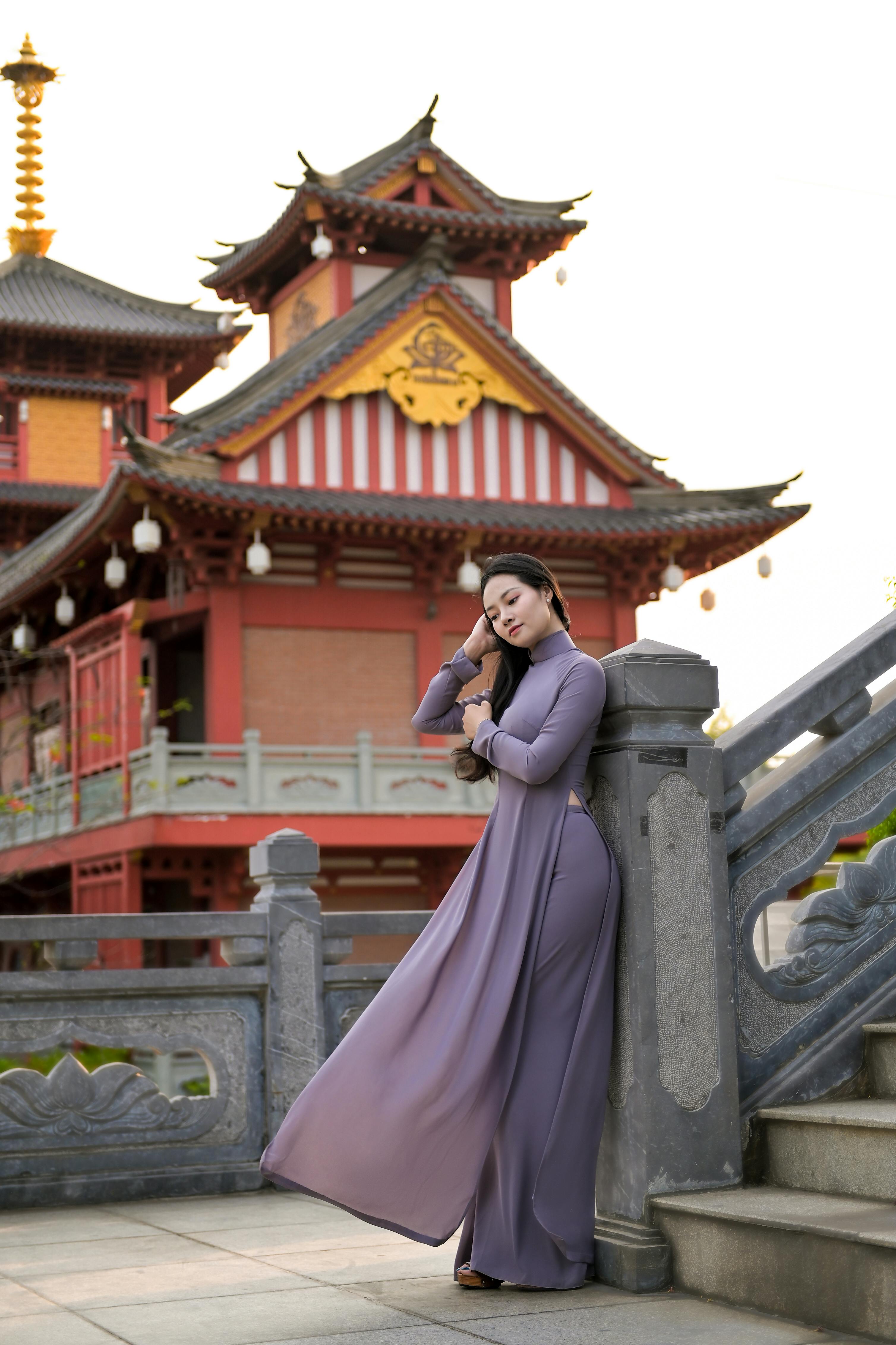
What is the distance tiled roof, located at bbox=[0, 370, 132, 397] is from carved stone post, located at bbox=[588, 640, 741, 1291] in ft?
75.2

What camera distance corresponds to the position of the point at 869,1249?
3.04m

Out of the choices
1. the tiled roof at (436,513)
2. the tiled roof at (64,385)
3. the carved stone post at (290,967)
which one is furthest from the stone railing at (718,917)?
the tiled roof at (64,385)

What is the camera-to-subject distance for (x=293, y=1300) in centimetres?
365

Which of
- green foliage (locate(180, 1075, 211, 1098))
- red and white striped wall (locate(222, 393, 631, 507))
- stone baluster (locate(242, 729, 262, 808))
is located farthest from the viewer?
red and white striped wall (locate(222, 393, 631, 507))

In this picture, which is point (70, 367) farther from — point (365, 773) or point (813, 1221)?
point (813, 1221)

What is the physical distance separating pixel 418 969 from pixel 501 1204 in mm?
575

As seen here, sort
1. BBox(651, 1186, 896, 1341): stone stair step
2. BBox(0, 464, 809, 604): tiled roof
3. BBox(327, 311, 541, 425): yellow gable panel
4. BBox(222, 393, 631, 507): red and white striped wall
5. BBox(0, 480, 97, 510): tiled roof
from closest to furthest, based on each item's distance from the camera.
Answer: BBox(651, 1186, 896, 1341): stone stair step
BBox(0, 464, 809, 604): tiled roof
BBox(222, 393, 631, 507): red and white striped wall
BBox(327, 311, 541, 425): yellow gable panel
BBox(0, 480, 97, 510): tiled roof

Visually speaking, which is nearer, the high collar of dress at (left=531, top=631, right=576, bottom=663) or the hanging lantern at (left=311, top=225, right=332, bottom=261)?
the high collar of dress at (left=531, top=631, right=576, bottom=663)

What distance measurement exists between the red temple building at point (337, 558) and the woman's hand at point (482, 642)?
11073mm

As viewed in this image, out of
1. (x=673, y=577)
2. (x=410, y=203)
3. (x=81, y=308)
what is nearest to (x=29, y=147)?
(x=81, y=308)

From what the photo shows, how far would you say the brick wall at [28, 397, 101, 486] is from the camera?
83.1ft

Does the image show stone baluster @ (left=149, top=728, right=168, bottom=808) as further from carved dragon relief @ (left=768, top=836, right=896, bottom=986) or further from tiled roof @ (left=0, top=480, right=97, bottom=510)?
carved dragon relief @ (left=768, top=836, right=896, bottom=986)

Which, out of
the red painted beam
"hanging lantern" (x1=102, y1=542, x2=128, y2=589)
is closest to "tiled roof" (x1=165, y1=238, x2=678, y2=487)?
"hanging lantern" (x1=102, y1=542, x2=128, y2=589)

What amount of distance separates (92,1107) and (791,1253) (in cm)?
327
